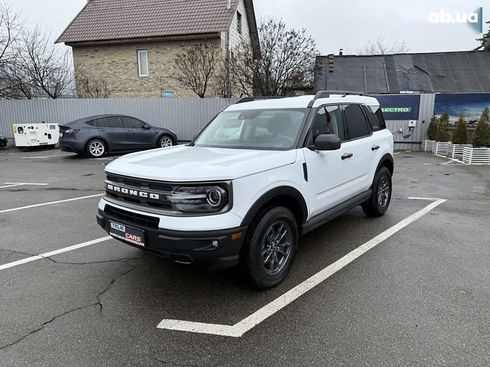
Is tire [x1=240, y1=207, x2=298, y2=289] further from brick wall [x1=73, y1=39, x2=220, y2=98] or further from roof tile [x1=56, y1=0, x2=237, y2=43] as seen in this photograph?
brick wall [x1=73, y1=39, x2=220, y2=98]

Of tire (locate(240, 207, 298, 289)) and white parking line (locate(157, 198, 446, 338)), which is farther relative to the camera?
tire (locate(240, 207, 298, 289))

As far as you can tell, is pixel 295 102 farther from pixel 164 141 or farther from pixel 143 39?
pixel 143 39

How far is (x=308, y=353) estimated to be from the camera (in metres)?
2.66

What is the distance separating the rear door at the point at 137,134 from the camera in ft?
46.4

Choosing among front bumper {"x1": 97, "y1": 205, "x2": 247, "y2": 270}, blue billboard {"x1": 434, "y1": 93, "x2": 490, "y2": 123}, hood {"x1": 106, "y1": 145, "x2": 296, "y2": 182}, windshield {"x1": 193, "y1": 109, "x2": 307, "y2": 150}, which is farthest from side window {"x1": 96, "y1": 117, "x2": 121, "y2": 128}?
blue billboard {"x1": 434, "y1": 93, "x2": 490, "y2": 123}

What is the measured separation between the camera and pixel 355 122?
5.13 meters

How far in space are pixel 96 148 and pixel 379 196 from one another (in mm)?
10814

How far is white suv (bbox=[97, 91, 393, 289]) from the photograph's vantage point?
3066 mm

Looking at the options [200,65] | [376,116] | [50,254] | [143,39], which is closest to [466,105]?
[376,116]

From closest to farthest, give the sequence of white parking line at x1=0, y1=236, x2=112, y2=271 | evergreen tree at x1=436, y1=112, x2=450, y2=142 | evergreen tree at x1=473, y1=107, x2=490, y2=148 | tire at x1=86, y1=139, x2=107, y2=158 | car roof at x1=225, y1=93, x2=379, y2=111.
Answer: white parking line at x1=0, y1=236, x2=112, y2=271 < car roof at x1=225, y1=93, x2=379, y2=111 < evergreen tree at x1=473, y1=107, x2=490, y2=148 < tire at x1=86, y1=139, x2=107, y2=158 < evergreen tree at x1=436, y1=112, x2=450, y2=142

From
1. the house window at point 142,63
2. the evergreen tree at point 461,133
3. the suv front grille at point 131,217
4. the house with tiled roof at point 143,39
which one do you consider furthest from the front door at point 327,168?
the house window at point 142,63

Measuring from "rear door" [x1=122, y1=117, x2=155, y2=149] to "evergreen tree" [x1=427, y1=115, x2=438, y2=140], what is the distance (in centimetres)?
1097

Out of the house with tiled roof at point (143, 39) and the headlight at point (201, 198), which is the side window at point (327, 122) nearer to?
the headlight at point (201, 198)

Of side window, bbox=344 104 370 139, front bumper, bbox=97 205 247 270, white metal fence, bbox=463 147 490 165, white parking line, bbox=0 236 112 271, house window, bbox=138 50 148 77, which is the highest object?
house window, bbox=138 50 148 77
